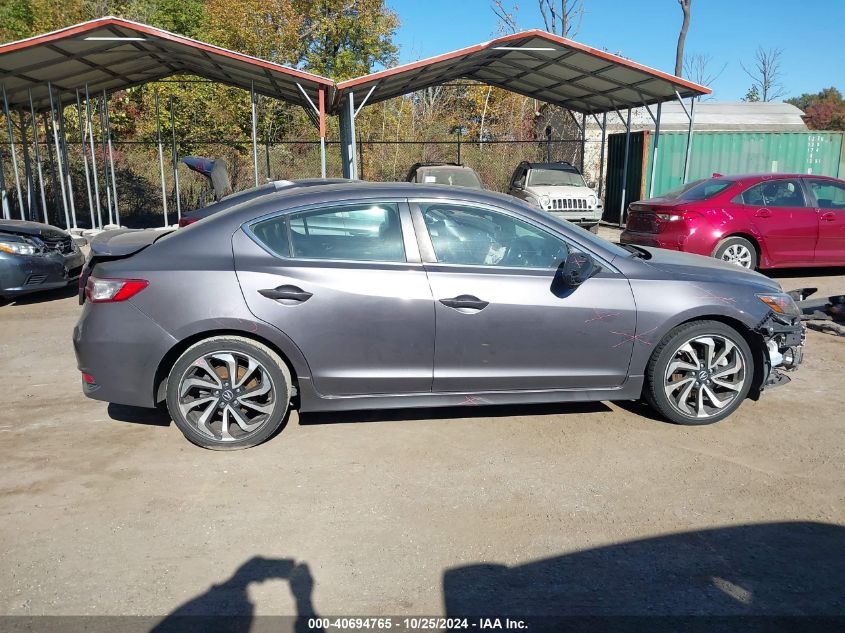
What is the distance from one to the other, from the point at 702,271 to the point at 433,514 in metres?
2.65

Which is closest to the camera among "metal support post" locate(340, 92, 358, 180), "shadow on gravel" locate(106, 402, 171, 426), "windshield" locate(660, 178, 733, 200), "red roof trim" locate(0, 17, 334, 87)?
"shadow on gravel" locate(106, 402, 171, 426)

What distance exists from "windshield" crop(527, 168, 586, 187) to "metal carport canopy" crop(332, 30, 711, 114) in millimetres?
2374

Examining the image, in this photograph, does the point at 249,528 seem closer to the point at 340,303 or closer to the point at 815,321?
the point at 340,303

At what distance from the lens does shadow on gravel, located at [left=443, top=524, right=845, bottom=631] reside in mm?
2828

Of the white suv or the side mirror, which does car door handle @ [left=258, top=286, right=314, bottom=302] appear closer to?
the side mirror

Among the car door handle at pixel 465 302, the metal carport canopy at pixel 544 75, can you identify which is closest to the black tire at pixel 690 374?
the car door handle at pixel 465 302

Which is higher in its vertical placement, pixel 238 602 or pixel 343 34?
pixel 343 34

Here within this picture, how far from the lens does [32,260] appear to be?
8.62m

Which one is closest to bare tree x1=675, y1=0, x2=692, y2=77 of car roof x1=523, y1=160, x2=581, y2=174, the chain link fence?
the chain link fence

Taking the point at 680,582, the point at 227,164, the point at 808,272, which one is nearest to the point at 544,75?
the point at 808,272

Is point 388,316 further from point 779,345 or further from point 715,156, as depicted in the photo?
point 715,156

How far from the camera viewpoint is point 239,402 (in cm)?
433

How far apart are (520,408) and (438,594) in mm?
2309

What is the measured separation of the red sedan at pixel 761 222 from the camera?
32.2ft
